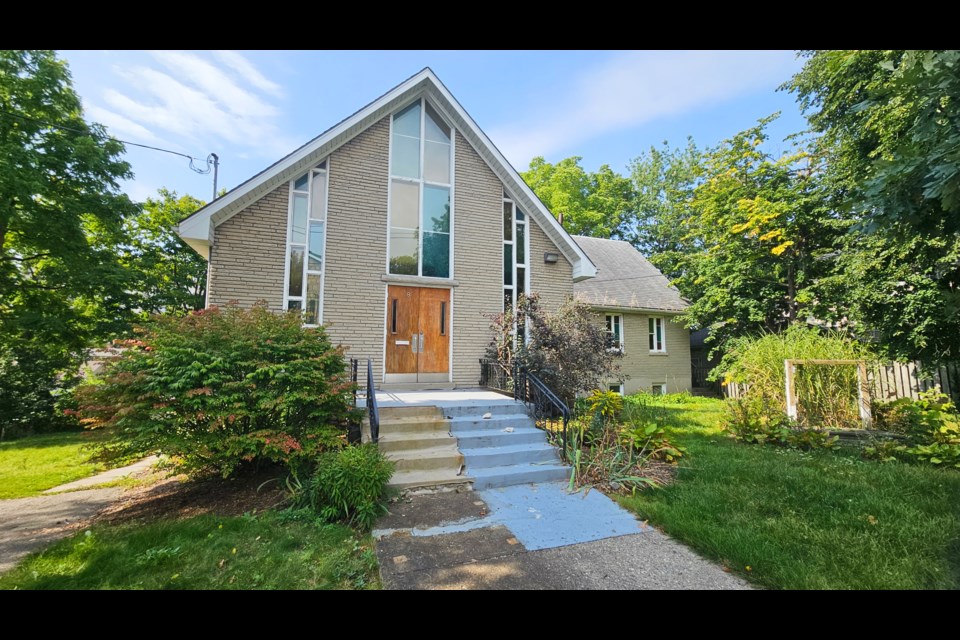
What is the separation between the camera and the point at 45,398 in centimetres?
1243

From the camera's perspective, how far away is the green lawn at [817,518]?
3.09 meters

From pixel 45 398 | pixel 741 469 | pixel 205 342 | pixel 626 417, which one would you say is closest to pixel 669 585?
pixel 741 469

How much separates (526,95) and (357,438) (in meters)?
5.25

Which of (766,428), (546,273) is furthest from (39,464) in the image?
(766,428)

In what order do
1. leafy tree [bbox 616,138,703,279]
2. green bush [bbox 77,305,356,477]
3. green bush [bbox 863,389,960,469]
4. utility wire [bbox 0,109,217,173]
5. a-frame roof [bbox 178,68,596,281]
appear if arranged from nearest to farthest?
1. green bush [bbox 77,305,356,477]
2. green bush [bbox 863,389,960,469]
3. a-frame roof [bbox 178,68,596,281]
4. utility wire [bbox 0,109,217,173]
5. leafy tree [bbox 616,138,703,279]

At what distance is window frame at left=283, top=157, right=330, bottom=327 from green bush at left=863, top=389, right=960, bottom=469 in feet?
34.7

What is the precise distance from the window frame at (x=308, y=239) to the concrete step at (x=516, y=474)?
5551mm

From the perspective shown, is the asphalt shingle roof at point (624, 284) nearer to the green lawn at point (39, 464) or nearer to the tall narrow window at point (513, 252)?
the tall narrow window at point (513, 252)

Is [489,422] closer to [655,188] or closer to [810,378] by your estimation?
[810,378]

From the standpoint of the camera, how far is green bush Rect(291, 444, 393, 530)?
4328mm

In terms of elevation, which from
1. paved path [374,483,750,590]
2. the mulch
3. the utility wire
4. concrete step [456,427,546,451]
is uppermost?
the utility wire

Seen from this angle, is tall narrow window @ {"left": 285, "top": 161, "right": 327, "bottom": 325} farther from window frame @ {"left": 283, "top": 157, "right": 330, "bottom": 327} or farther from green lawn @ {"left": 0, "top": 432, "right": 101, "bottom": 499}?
green lawn @ {"left": 0, "top": 432, "right": 101, "bottom": 499}

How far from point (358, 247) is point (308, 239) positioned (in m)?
1.12

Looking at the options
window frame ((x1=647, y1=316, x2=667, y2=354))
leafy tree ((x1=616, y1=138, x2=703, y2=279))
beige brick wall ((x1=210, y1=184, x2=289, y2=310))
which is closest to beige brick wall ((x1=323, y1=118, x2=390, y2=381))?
beige brick wall ((x1=210, y1=184, x2=289, y2=310))
